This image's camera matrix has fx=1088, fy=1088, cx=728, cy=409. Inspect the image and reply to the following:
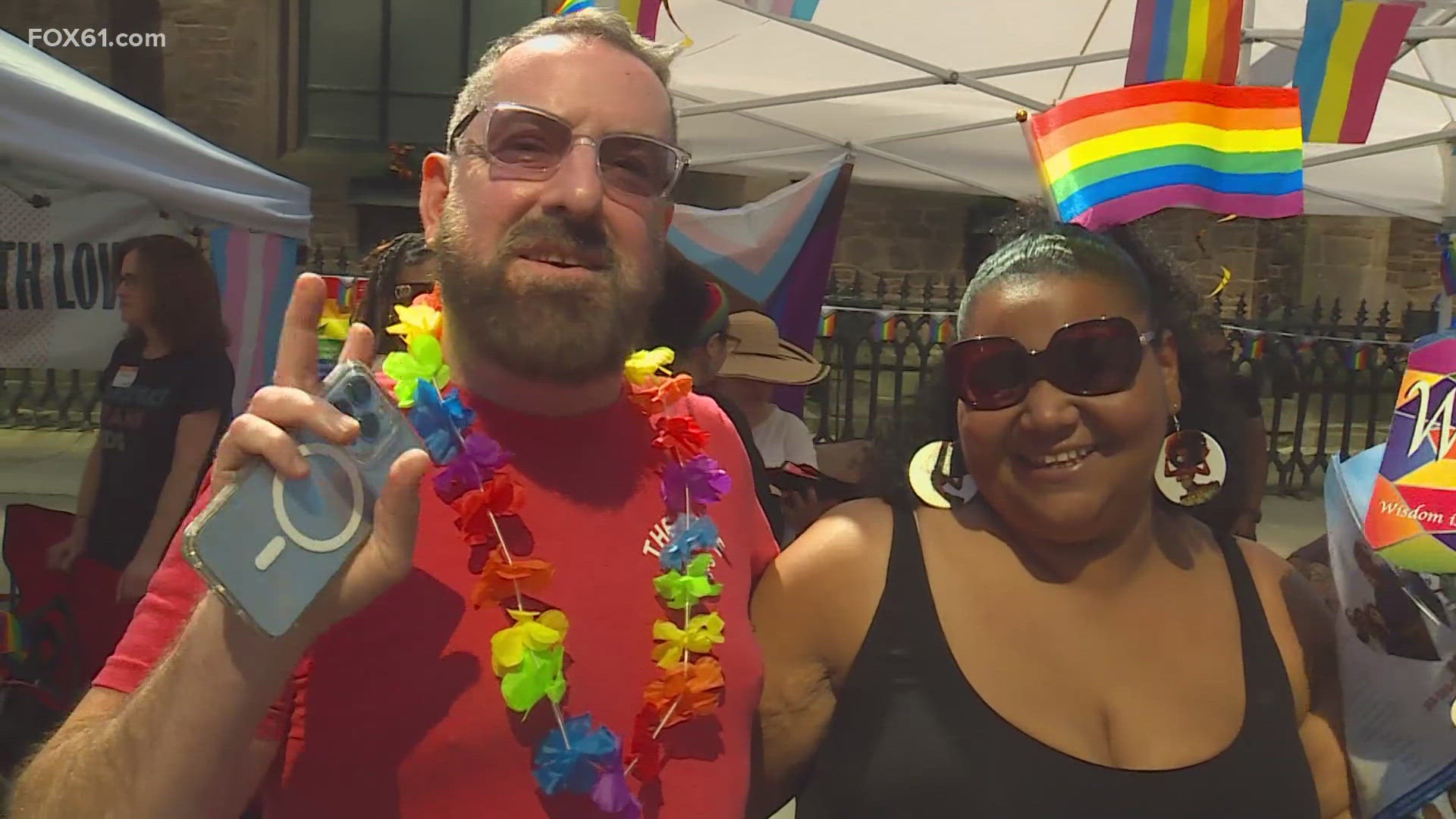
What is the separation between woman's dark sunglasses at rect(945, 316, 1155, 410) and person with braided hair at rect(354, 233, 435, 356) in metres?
1.50

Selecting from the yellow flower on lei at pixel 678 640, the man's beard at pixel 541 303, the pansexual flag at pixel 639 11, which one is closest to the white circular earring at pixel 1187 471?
the yellow flower on lei at pixel 678 640

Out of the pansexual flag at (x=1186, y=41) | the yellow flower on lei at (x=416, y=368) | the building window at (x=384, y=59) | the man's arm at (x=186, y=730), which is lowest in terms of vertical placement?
the man's arm at (x=186, y=730)

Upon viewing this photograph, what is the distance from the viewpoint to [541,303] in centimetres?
130

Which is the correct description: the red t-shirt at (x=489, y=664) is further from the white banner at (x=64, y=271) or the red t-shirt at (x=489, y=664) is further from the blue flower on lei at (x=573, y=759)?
the white banner at (x=64, y=271)

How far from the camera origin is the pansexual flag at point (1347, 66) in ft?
8.96

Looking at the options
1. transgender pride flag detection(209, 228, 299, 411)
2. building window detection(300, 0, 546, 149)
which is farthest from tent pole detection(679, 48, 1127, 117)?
building window detection(300, 0, 546, 149)

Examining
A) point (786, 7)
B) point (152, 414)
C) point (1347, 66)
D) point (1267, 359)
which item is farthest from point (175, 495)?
point (1267, 359)

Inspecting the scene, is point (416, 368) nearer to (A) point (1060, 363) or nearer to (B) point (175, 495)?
(A) point (1060, 363)

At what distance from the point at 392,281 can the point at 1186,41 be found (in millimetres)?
1980

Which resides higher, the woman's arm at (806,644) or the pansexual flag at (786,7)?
the pansexual flag at (786,7)

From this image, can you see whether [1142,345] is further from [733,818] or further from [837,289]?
[837,289]

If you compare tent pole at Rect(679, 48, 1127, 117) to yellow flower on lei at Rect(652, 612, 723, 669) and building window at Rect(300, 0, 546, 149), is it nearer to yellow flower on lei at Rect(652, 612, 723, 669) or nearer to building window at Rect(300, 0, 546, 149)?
yellow flower on lei at Rect(652, 612, 723, 669)

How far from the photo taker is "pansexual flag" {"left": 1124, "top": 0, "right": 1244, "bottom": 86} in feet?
7.94

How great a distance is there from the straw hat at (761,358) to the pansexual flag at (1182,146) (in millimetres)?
2054
